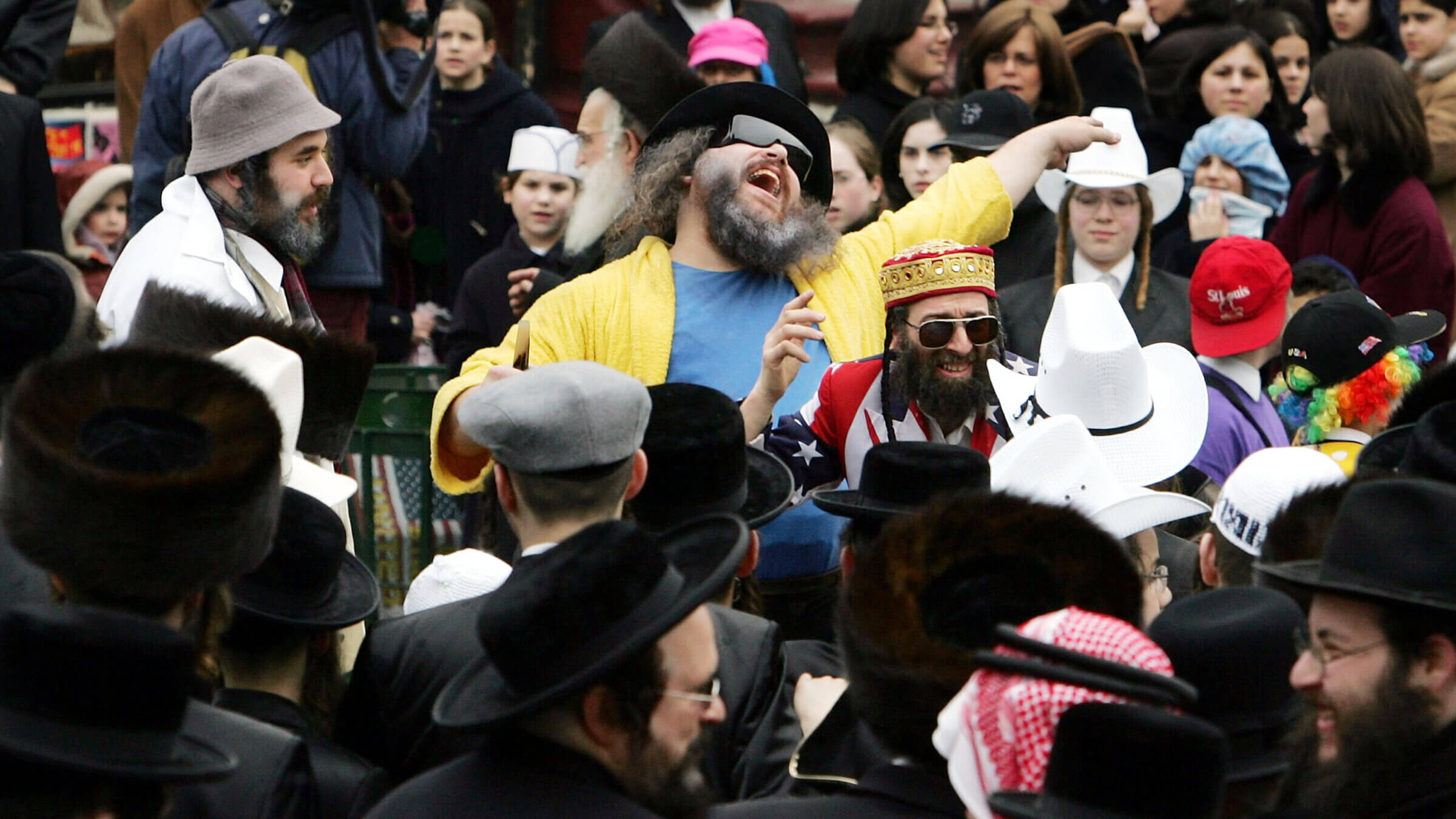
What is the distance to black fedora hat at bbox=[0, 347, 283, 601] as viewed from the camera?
114 inches

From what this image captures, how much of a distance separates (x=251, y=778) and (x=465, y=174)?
6034 millimetres

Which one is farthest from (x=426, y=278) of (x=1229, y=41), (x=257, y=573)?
(x=257, y=573)

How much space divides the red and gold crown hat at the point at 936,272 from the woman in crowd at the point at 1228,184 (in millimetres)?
2970

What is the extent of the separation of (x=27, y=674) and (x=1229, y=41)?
23.6 ft

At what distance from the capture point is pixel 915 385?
494 centimetres

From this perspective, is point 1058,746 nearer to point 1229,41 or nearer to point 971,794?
point 971,794

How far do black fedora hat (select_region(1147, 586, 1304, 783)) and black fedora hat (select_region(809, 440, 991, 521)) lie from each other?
911 millimetres

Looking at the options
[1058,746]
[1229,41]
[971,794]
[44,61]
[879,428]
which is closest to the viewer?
[1058,746]

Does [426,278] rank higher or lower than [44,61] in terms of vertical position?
lower

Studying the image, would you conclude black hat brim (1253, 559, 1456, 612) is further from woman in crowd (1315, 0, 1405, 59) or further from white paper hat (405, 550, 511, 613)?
woman in crowd (1315, 0, 1405, 59)

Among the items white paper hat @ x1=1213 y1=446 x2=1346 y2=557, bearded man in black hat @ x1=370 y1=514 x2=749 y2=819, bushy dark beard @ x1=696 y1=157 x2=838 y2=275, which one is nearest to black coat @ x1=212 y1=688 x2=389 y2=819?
bearded man in black hat @ x1=370 y1=514 x2=749 y2=819

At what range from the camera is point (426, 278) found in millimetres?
8953

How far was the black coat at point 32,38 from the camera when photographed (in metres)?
7.78

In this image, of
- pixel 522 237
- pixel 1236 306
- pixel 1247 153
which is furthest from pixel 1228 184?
pixel 522 237
